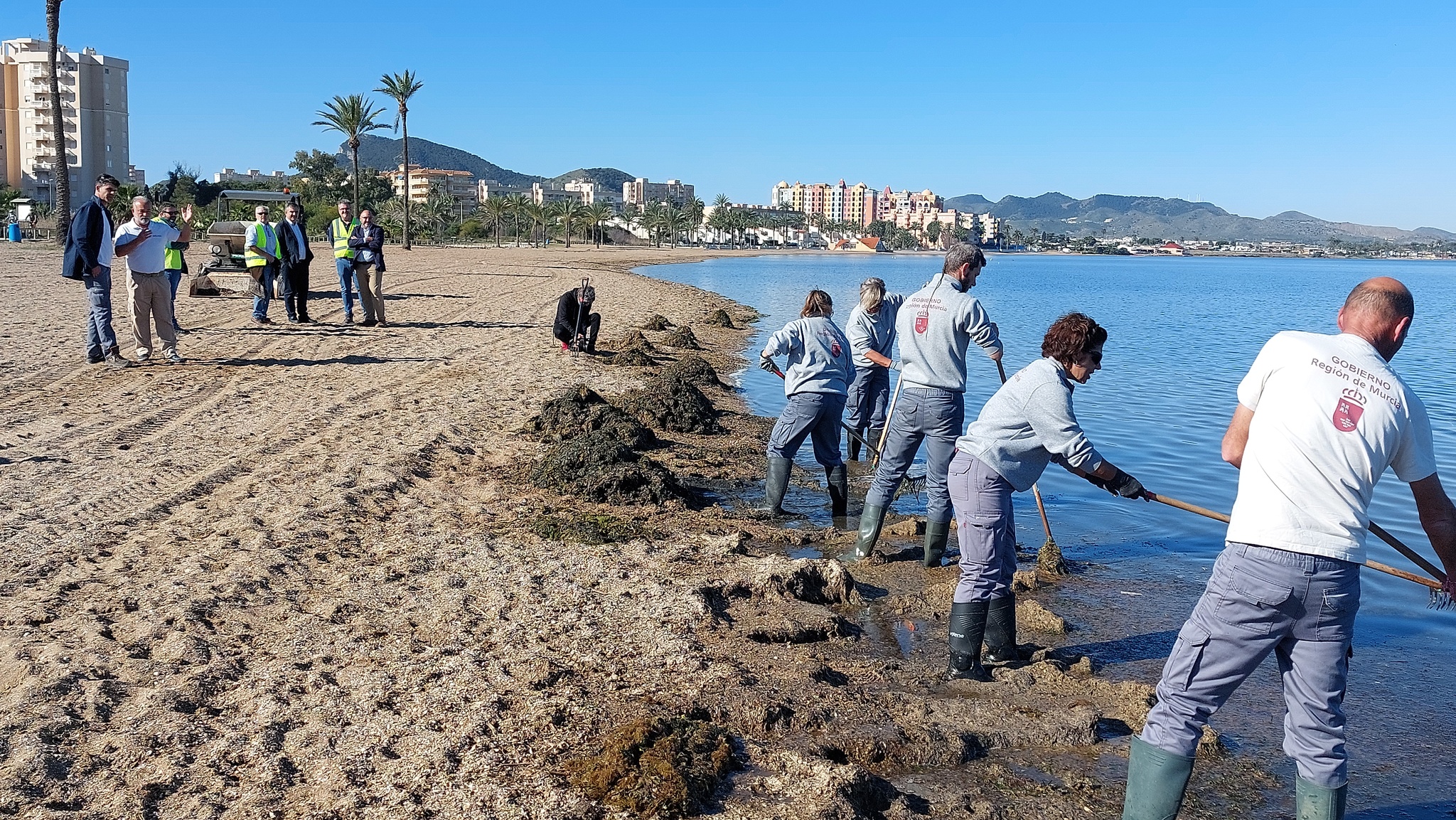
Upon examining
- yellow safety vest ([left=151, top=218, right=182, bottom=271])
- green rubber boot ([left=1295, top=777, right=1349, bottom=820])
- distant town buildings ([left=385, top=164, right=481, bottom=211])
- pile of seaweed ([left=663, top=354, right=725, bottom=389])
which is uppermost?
distant town buildings ([left=385, top=164, right=481, bottom=211])

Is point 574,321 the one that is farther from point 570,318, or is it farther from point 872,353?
point 872,353

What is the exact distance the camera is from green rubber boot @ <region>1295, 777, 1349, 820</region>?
3422 mm

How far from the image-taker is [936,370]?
6.57 m

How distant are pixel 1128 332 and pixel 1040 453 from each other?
28241 mm

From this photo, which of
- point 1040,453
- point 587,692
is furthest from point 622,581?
point 1040,453

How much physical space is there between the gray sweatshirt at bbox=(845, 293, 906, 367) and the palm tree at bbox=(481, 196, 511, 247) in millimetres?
87722

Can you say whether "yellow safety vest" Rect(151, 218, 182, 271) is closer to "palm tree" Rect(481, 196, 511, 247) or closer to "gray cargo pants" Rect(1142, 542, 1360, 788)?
"gray cargo pants" Rect(1142, 542, 1360, 788)

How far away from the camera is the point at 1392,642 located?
20.5 ft

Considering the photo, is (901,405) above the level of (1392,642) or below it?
above

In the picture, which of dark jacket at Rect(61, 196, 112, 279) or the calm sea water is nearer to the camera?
the calm sea water

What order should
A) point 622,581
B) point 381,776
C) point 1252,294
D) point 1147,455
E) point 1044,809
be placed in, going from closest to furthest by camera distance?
1. point 381,776
2. point 1044,809
3. point 622,581
4. point 1147,455
5. point 1252,294

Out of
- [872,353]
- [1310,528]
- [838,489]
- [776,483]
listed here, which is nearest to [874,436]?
[872,353]

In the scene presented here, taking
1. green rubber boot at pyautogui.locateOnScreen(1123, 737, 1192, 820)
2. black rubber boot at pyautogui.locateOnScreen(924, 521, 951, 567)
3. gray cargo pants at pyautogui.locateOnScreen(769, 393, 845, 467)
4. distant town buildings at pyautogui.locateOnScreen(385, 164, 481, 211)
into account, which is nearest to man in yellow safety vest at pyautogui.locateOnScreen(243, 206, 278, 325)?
gray cargo pants at pyautogui.locateOnScreen(769, 393, 845, 467)

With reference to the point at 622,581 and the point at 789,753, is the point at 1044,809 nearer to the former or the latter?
the point at 789,753
